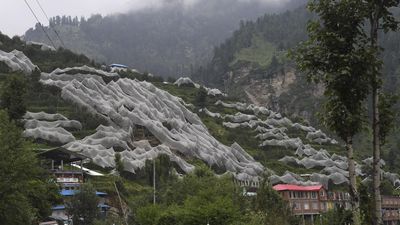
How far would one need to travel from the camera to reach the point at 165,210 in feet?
129

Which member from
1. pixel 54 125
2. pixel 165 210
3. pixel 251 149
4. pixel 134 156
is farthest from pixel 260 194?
pixel 251 149

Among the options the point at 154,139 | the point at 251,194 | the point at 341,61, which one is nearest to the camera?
the point at 341,61

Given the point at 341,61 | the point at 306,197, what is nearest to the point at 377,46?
the point at 341,61

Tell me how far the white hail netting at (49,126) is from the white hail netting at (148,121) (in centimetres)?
355

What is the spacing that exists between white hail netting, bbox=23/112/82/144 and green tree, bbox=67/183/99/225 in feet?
93.3

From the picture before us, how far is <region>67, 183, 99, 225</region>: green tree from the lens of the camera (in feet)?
161

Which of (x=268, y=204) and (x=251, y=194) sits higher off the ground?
(x=251, y=194)

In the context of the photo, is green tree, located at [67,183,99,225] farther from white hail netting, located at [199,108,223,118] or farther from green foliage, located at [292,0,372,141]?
white hail netting, located at [199,108,223,118]

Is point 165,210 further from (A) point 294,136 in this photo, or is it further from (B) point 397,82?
(B) point 397,82

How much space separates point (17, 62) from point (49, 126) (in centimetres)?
3267

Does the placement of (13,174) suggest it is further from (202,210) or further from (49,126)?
(49,126)

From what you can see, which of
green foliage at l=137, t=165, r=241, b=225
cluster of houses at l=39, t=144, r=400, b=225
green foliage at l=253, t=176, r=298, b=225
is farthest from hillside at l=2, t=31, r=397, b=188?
green foliage at l=137, t=165, r=241, b=225

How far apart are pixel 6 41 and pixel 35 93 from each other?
135ft

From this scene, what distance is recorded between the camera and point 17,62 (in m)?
108
